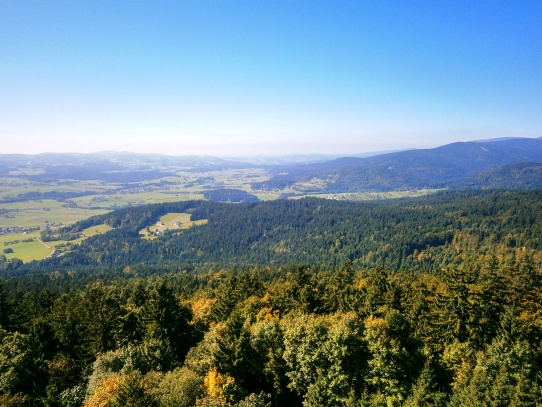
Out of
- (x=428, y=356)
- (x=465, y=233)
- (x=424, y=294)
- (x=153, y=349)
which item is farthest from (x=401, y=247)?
(x=153, y=349)

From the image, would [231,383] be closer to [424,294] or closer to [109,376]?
[109,376]

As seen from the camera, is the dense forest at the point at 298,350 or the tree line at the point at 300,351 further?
the dense forest at the point at 298,350

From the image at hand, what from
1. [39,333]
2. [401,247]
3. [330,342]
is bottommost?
[401,247]

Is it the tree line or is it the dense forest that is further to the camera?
the dense forest

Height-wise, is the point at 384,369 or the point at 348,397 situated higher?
Result: the point at 384,369

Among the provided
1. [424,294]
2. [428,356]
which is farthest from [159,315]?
[424,294]

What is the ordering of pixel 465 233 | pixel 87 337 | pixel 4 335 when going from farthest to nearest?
1. pixel 465 233
2. pixel 87 337
3. pixel 4 335

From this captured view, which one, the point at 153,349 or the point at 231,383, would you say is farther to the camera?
the point at 153,349

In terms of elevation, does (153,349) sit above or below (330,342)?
below

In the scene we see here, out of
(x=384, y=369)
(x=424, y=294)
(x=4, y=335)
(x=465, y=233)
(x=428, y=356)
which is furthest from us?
(x=465, y=233)

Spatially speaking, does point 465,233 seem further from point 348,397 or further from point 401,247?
point 348,397
